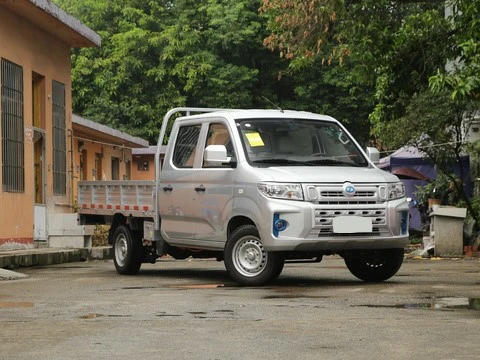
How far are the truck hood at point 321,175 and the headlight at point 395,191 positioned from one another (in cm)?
7

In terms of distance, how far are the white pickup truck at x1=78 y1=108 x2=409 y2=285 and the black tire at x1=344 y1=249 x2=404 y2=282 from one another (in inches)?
0.5

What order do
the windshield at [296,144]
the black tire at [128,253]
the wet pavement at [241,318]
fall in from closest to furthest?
the wet pavement at [241,318], the windshield at [296,144], the black tire at [128,253]

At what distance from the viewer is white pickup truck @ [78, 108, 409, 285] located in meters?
13.3

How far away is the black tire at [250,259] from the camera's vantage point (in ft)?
44.4

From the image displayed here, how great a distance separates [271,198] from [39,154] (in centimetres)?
1311

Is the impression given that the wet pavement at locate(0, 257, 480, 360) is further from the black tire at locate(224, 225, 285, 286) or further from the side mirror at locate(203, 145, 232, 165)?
the side mirror at locate(203, 145, 232, 165)

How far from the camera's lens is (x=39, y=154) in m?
25.6

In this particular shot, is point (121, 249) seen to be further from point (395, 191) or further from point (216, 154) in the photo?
point (395, 191)

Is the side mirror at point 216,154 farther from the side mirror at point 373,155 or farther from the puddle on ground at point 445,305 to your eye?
the puddle on ground at point 445,305

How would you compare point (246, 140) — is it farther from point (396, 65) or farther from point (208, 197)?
point (396, 65)

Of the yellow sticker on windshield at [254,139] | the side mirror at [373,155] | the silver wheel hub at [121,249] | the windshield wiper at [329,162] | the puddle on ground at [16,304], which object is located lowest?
the puddle on ground at [16,304]

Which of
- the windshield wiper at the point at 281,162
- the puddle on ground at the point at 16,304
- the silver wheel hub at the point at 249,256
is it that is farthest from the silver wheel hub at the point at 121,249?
the puddle on ground at the point at 16,304

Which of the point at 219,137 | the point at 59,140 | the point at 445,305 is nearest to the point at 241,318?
the point at 445,305

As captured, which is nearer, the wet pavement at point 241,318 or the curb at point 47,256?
the wet pavement at point 241,318
